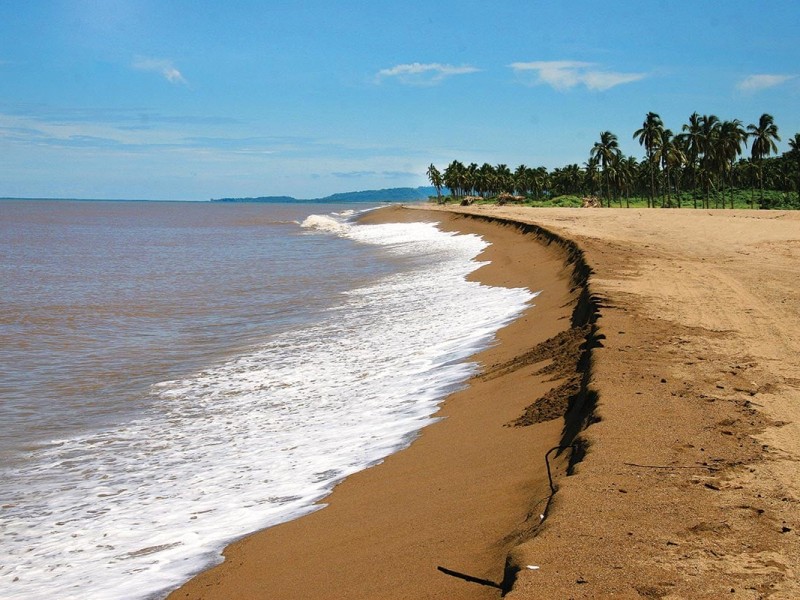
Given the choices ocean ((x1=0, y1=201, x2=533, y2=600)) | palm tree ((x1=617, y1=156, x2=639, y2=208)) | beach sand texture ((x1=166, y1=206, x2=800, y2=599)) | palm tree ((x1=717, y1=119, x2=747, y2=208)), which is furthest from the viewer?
palm tree ((x1=617, y1=156, x2=639, y2=208))

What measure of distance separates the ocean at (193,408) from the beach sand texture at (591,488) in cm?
65

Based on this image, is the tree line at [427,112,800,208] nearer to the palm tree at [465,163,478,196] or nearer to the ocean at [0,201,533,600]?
the palm tree at [465,163,478,196]

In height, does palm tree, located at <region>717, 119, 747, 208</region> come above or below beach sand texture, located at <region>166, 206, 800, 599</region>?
above

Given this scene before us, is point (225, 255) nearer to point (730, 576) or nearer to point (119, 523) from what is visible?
point (119, 523)

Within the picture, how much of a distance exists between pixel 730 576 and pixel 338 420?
5898mm

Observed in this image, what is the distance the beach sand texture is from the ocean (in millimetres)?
652

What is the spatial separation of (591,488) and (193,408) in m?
6.73

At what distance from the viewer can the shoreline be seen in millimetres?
4523

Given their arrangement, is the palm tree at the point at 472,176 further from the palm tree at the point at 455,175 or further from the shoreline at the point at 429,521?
the shoreline at the point at 429,521

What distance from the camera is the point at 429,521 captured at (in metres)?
5.34

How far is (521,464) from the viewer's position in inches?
242

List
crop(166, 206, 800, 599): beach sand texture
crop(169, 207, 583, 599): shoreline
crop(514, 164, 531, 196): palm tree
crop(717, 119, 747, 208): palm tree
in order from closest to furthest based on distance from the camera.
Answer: crop(166, 206, 800, 599): beach sand texture, crop(169, 207, 583, 599): shoreline, crop(717, 119, 747, 208): palm tree, crop(514, 164, 531, 196): palm tree

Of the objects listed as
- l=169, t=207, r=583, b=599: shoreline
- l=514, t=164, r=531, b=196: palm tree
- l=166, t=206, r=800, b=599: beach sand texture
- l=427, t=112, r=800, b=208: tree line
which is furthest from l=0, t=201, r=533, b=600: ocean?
l=514, t=164, r=531, b=196: palm tree

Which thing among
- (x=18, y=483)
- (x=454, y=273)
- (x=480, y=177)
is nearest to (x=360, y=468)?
(x=18, y=483)
